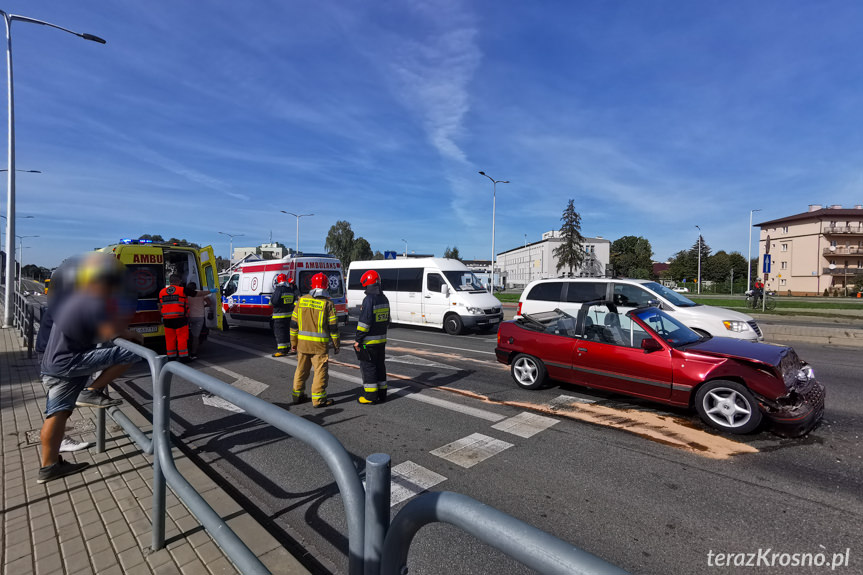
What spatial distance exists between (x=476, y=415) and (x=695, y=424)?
2.63 meters

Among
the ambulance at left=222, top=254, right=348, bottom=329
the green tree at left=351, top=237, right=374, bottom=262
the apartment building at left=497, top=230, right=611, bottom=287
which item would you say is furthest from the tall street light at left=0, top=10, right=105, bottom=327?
the apartment building at left=497, top=230, right=611, bottom=287

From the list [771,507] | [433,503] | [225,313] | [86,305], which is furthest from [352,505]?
[225,313]

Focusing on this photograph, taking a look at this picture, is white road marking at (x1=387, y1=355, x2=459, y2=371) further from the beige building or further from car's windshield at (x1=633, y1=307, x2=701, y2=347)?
the beige building

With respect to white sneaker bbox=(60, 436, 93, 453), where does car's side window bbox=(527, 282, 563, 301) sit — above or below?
above

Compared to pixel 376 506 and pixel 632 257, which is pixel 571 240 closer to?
pixel 632 257

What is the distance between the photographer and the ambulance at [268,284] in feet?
41.0

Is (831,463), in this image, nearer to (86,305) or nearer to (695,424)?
(695,424)

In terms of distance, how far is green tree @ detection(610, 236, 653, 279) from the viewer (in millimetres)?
81550

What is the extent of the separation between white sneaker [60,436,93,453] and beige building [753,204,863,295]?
71.8 meters

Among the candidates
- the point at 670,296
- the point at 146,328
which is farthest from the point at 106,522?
the point at 670,296

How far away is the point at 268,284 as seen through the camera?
12773mm

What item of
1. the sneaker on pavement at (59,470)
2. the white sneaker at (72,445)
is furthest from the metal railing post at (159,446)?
the white sneaker at (72,445)

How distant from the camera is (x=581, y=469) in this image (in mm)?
4070

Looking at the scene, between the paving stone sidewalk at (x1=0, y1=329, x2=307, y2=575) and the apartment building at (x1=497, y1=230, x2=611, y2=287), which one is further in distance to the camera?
the apartment building at (x1=497, y1=230, x2=611, y2=287)
